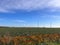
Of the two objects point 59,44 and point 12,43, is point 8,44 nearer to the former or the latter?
point 12,43

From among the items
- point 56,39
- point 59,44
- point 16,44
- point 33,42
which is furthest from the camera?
point 56,39

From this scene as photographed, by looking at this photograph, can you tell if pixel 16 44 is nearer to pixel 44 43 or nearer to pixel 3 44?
pixel 3 44

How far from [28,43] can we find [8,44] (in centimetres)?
112

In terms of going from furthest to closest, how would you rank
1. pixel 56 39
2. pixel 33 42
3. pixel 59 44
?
pixel 56 39
pixel 59 44
pixel 33 42

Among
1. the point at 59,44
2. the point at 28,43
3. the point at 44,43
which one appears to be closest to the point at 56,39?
the point at 59,44

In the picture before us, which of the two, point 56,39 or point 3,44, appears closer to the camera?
point 3,44

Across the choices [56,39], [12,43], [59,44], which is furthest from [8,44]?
[56,39]

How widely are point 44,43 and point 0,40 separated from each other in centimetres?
257

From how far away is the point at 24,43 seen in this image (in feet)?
39.0

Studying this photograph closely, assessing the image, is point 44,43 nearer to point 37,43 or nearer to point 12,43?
point 37,43

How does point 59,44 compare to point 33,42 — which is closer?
point 33,42

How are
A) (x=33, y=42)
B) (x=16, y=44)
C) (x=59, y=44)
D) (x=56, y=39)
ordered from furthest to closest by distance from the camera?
(x=56, y=39) → (x=59, y=44) → (x=33, y=42) → (x=16, y=44)

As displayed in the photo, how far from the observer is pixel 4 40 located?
1195 centimetres

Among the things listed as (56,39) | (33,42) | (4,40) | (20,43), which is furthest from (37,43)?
(56,39)
